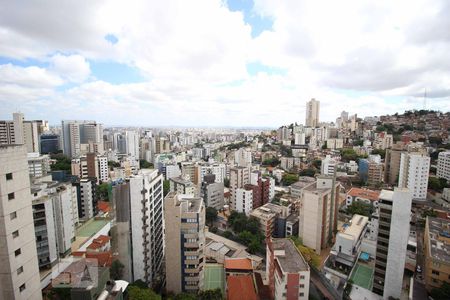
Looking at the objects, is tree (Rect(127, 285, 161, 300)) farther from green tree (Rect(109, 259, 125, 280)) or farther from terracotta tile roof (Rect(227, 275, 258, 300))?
terracotta tile roof (Rect(227, 275, 258, 300))

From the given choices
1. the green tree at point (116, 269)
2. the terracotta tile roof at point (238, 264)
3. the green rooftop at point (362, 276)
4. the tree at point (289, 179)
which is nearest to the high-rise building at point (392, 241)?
the green rooftop at point (362, 276)

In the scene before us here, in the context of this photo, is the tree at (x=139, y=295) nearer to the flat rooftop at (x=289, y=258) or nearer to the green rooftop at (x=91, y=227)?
the flat rooftop at (x=289, y=258)

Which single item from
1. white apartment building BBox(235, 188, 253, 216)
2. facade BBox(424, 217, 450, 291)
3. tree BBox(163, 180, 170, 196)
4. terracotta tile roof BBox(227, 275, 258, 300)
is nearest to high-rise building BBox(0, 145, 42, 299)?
terracotta tile roof BBox(227, 275, 258, 300)

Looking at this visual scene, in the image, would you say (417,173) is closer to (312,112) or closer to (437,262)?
(437,262)

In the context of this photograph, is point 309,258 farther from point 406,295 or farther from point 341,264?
point 406,295

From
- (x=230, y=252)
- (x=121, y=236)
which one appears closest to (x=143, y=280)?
(x=121, y=236)

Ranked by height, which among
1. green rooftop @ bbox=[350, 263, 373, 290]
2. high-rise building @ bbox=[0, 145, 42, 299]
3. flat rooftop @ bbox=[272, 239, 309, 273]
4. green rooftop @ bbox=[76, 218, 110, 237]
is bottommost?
green rooftop @ bbox=[350, 263, 373, 290]

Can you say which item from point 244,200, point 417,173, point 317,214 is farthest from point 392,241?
point 417,173

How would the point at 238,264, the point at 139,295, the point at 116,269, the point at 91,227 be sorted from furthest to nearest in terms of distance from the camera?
the point at 91,227, the point at 238,264, the point at 116,269, the point at 139,295
